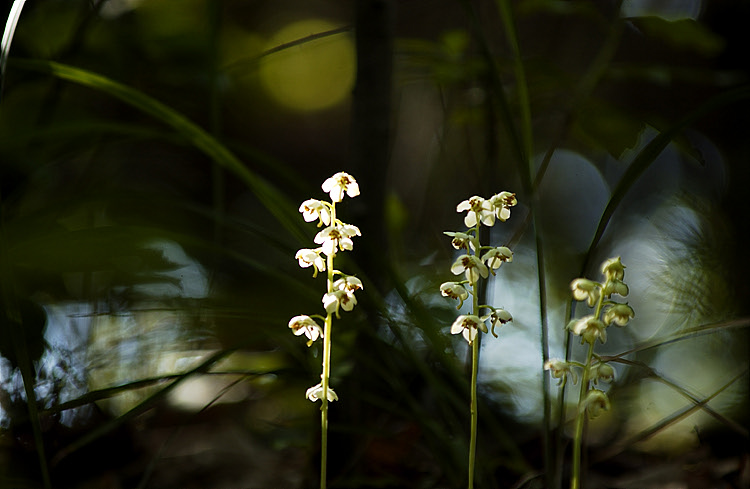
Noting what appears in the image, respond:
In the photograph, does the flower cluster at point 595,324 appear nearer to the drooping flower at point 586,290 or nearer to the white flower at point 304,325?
the drooping flower at point 586,290

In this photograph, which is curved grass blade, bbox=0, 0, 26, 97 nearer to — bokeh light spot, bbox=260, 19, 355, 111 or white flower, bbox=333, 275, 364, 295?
white flower, bbox=333, 275, 364, 295

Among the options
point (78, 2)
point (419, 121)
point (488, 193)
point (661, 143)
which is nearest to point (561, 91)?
point (419, 121)

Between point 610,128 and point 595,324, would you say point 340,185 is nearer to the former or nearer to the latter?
point 595,324

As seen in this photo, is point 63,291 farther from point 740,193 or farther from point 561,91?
point 740,193

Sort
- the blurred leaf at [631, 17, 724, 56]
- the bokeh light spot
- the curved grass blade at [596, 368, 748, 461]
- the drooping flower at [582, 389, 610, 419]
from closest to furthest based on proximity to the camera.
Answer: the drooping flower at [582, 389, 610, 419]
the curved grass blade at [596, 368, 748, 461]
the blurred leaf at [631, 17, 724, 56]
the bokeh light spot

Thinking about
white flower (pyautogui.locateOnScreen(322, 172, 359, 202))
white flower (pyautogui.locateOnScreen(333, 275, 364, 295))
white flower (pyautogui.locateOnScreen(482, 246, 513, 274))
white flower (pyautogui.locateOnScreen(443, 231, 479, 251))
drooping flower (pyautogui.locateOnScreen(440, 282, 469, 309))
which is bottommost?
drooping flower (pyautogui.locateOnScreen(440, 282, 469, 309))

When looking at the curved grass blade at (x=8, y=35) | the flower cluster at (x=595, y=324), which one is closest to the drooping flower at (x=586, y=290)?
the flower cluster at (x=595, y=324)

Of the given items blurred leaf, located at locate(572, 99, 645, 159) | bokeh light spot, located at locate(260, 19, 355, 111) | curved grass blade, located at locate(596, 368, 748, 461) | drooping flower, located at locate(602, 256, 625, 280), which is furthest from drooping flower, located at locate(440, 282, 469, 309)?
bokeh light spot, located at locate(260, 19, 355, 111)
